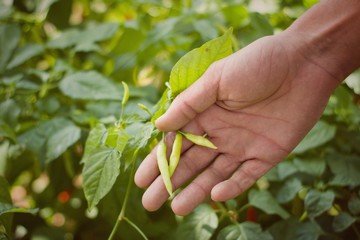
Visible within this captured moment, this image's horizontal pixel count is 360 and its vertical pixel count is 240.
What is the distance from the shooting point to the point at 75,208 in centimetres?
151

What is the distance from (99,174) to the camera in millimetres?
902

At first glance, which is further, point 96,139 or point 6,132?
point 6,132

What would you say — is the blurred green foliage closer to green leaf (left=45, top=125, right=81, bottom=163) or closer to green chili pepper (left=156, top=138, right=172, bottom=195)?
green leaf (left=45, top=125, right=81, bottom=163)

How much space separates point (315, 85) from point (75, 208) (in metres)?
1.01

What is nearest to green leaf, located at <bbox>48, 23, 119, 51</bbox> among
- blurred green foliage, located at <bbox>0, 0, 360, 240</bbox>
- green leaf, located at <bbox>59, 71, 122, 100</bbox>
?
blurred green foliage, located at <bbox>0, 0, 360, 240</bbox>

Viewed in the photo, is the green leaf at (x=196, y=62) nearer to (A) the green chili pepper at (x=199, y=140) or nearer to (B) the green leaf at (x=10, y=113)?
(A) the green chili pepper at (x=199, y=140)

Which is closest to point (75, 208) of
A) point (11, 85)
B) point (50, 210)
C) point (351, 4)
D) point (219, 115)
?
point (50, 210)

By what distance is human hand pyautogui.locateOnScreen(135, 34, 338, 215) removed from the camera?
920 mm

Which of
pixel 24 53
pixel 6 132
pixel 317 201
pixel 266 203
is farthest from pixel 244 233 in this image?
pixel 24 53

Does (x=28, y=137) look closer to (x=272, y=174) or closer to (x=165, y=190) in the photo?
(x=165, y=190)

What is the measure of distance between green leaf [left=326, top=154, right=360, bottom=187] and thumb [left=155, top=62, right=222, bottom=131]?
49 centimetres

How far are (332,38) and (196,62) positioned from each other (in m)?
0.37

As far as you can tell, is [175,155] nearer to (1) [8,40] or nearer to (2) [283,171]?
(2) [283,171]

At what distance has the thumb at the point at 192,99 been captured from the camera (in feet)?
2.93
